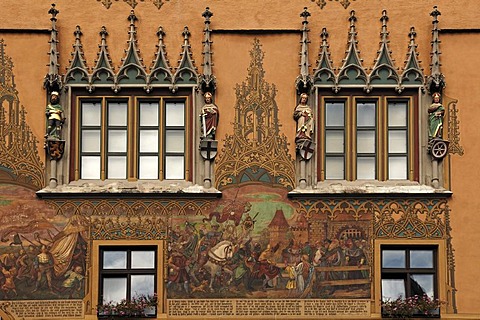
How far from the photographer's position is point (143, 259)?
23.4m

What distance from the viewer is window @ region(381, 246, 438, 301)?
23.2 metres

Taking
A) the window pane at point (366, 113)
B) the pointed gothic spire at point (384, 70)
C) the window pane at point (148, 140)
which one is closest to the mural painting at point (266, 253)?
the window pane at point (148, 140)

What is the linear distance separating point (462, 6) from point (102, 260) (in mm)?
7740

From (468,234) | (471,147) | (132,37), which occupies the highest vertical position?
(132,37)

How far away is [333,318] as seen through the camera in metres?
23.0

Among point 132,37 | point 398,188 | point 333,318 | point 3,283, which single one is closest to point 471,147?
point 398,188

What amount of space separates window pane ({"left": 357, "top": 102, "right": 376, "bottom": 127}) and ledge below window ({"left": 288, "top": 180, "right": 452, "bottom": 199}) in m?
1.14

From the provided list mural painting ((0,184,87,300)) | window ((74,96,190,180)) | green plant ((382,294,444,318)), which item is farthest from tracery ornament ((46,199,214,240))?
green plant ((382,294,444,318))

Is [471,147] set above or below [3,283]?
above

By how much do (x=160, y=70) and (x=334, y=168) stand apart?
3488 millimetres

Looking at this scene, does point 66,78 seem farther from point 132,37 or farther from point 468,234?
point 468,234

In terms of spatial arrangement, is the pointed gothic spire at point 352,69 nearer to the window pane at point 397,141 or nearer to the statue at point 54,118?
the window pane at point 397,141

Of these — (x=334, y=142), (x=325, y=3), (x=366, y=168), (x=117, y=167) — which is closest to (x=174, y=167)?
(x=117, y=167)

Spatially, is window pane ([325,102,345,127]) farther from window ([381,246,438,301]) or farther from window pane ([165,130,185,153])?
window pane ([165,130,185,153])
